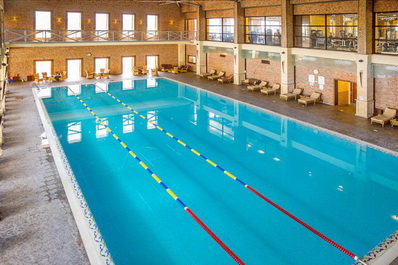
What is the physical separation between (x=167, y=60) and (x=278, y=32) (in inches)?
505

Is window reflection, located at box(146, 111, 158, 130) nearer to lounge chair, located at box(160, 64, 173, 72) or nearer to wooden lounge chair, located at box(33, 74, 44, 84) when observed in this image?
wooden lounge chair, located at box(33, 74, 44, 84)

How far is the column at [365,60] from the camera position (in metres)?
14.0

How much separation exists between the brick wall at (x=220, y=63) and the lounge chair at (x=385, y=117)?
1264 cm

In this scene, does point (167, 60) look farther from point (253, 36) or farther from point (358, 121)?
point (358, 121)

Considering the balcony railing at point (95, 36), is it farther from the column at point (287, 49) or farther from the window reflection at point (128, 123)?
the column at point (287, 49)

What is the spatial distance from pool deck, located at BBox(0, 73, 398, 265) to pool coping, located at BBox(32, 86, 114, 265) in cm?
12

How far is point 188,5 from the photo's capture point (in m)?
28.2

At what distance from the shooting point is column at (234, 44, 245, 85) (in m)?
22.7

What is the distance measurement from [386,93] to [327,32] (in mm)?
4329

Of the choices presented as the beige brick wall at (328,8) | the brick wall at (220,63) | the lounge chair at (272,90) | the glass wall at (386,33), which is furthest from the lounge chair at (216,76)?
the glass wall at (386,33)

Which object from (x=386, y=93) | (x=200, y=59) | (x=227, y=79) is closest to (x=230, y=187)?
(x=386, y=93)

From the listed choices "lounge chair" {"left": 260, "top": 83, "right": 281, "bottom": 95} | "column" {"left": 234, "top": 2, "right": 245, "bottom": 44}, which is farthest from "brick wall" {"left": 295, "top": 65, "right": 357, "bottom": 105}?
"column" {"left": 234, "top": 2, "right": 245, "bottom": 44}

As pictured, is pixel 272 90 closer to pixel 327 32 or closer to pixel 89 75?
pixel 327 32

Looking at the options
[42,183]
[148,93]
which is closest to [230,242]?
[42,183]
